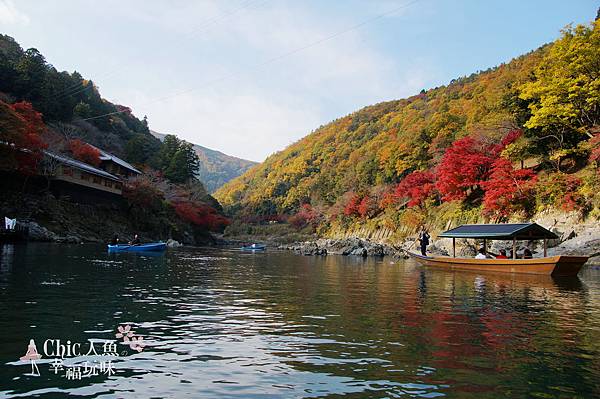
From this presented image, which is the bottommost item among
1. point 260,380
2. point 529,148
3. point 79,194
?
point 260,380

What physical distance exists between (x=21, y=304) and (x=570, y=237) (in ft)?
112

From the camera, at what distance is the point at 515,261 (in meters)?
24.4

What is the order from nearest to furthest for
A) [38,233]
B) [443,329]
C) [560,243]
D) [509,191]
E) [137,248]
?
1. [443,329]
2. [560,243]
3. [137,248]
4. [509,191]
5. [38,233]

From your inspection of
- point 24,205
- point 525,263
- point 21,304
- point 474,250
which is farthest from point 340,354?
point 24,205

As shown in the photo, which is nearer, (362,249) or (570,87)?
(570,87)

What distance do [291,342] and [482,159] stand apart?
41127 mm

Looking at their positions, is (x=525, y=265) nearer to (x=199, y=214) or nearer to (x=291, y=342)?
(x=291, y=342)

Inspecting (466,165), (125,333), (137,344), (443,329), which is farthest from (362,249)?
(137,344)

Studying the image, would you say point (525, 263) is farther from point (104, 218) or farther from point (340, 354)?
point (104, 218)

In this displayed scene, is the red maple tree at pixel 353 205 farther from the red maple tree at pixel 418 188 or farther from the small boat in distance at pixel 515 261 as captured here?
the small boat in distance at pixel 515 261

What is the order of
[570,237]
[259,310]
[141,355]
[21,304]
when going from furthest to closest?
1. [570,237]
2. [259,310]
3. [21,304]
4. [141,355]

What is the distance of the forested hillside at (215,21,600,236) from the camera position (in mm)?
36406

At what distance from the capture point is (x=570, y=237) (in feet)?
105

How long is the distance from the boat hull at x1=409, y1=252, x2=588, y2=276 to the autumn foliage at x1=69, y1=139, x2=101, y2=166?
45.4 meters
